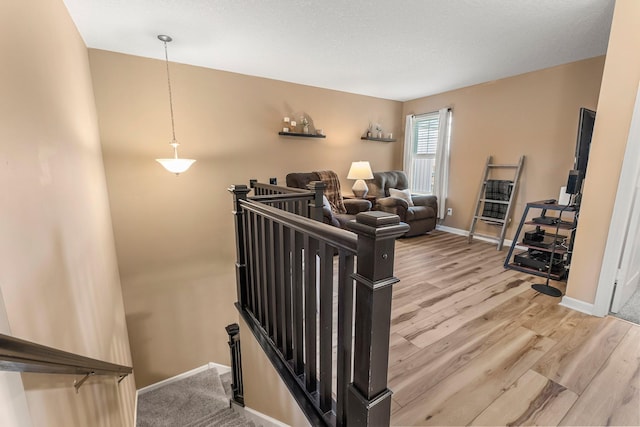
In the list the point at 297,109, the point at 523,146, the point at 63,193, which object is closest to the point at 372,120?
the point at 297,109

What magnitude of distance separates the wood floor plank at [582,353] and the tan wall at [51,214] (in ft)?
7.81

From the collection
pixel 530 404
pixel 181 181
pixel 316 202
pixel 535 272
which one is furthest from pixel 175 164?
pixel 535 272

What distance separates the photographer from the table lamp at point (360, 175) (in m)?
4.50

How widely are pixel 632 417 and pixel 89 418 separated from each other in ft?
9.02

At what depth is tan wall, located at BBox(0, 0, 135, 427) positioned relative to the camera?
0.98 metres

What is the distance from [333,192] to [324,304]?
3.32 metres

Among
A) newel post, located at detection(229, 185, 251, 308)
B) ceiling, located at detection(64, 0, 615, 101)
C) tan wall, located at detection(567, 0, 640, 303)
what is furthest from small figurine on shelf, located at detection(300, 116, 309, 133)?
tan wall, located at detection(567, 0, 640, 303)

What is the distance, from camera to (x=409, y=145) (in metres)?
5.32

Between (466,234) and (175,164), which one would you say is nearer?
(175,164)

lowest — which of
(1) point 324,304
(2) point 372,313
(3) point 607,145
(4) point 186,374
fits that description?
(4) point 186,374

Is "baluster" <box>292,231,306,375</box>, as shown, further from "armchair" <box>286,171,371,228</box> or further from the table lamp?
the table lamp

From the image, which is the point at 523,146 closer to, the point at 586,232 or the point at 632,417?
the point at 586,232

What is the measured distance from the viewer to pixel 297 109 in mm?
4191

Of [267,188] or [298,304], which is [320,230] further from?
[267,188]
